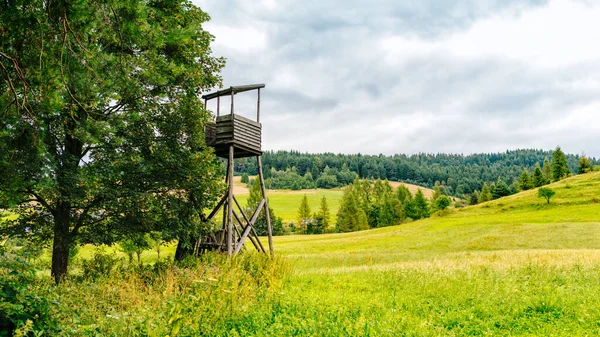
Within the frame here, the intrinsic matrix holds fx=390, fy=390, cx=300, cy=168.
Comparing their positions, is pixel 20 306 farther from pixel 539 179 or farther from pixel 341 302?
pixel 539 179

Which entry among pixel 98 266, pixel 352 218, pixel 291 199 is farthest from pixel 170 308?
pixel 291 199

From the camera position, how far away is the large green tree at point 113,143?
8070mm

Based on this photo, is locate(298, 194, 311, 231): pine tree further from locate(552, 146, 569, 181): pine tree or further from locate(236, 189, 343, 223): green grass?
locate(552, 146, 569, 181): pine tree

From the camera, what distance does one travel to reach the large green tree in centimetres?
807

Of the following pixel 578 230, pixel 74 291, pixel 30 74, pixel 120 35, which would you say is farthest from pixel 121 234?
pixel 578 230

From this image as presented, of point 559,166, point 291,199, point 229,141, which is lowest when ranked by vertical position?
point 291,199

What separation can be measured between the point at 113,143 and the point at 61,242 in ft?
11.6

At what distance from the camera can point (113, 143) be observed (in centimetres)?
1240

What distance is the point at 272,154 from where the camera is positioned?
637 feet

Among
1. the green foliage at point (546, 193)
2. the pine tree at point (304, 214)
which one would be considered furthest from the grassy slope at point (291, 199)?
the green foliage at point (546, 193)

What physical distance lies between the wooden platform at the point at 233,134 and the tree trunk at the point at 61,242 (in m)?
6.29

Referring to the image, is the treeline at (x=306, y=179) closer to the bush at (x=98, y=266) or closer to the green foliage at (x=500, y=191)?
the green foliage at (x=500, y=191)

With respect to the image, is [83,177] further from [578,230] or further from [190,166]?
[578,230]

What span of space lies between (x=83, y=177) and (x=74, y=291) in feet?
10.7
